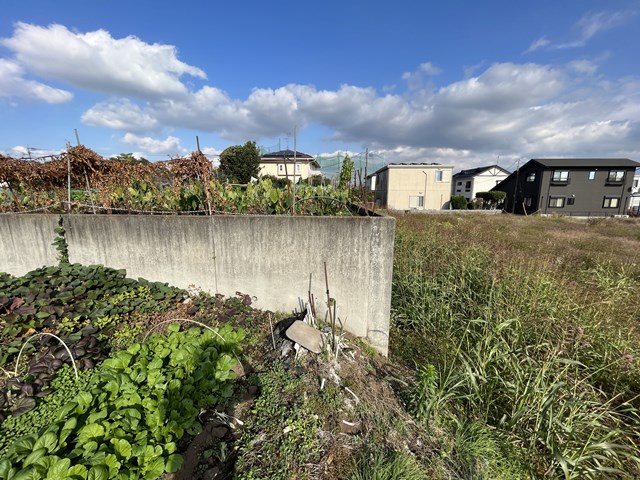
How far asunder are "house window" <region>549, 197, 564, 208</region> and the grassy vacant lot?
103ft

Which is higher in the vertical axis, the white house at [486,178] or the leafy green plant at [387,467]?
the white house at [486,178]

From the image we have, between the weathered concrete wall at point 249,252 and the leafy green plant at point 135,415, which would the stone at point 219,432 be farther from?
the weathered concrete wall at point 249,252

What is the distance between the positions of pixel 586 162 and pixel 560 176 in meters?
3.33

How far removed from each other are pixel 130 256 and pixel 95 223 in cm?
84

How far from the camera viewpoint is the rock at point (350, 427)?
7.43 ft

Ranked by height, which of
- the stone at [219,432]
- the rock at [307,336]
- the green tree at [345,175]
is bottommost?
the stone at [219,432]

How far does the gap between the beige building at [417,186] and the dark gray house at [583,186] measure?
7.11m

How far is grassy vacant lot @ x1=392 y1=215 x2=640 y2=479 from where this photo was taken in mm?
2066

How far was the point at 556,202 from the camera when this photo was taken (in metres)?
28.5

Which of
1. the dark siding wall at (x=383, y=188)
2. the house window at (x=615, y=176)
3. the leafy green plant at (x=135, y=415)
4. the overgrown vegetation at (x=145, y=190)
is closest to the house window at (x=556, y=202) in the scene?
the house window at (x=615, y=176)

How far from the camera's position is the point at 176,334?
9.02ft

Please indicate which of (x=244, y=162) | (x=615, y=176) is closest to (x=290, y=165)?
(x=244, y=162)

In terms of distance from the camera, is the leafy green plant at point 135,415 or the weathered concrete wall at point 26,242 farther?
the weathered concrete wall at point 26,242

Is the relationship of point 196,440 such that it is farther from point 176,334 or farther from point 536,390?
point 536,390
